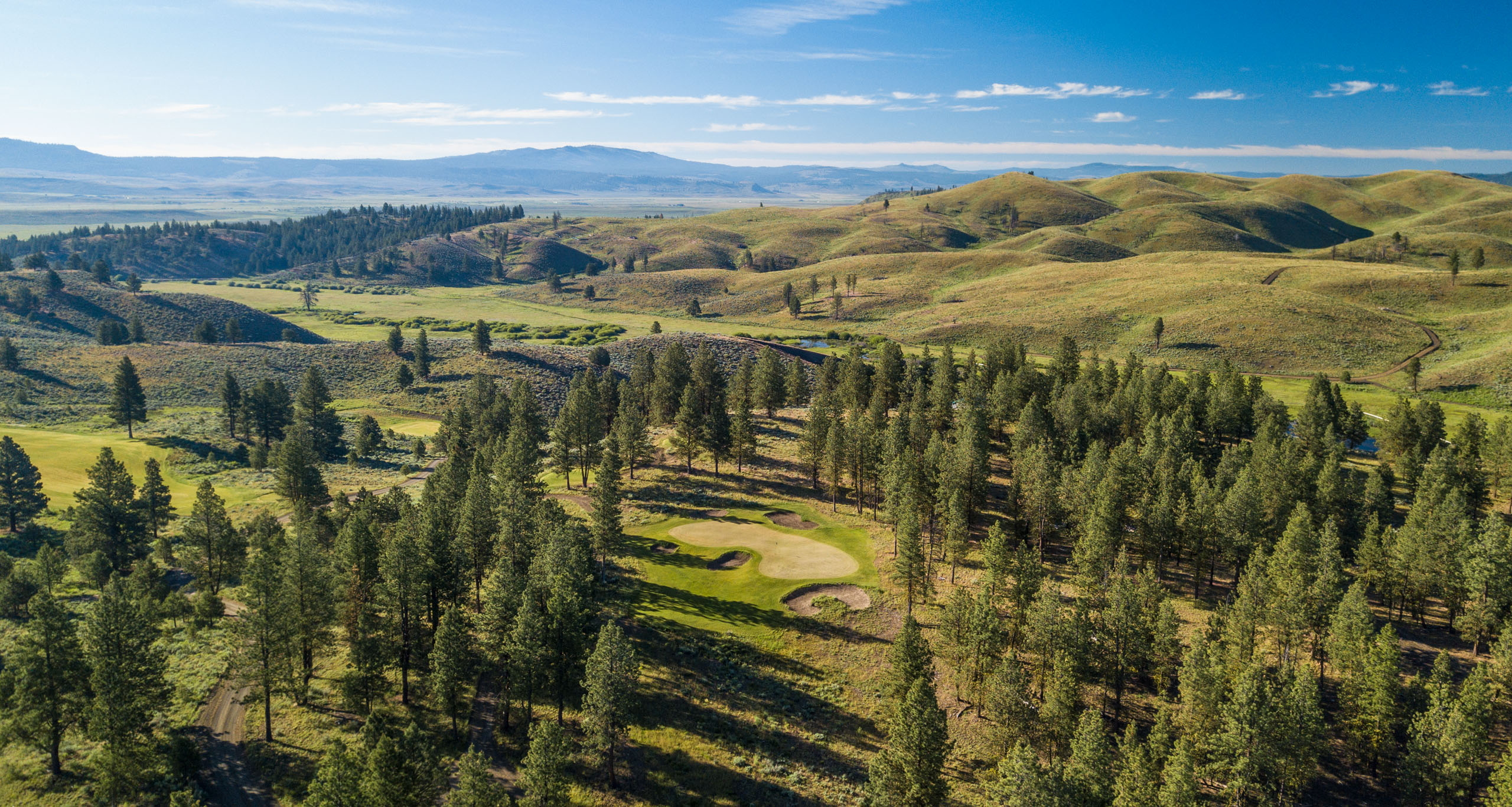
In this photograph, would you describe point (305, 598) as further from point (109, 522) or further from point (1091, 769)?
point (1091, 769)

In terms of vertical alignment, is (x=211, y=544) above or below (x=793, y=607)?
above

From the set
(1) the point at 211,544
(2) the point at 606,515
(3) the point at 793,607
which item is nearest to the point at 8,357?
(1) the point at 211,544

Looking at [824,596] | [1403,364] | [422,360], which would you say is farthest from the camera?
[422,360]

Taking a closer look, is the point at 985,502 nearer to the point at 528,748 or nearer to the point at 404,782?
the point at 528,748

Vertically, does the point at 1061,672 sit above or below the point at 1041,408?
below

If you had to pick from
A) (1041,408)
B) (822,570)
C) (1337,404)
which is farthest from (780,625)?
(1337,404)

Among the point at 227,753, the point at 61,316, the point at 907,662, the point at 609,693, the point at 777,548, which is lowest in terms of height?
the point at 227,753

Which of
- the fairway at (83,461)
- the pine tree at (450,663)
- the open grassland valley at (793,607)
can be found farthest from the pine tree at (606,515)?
the fairway at (83,461)
